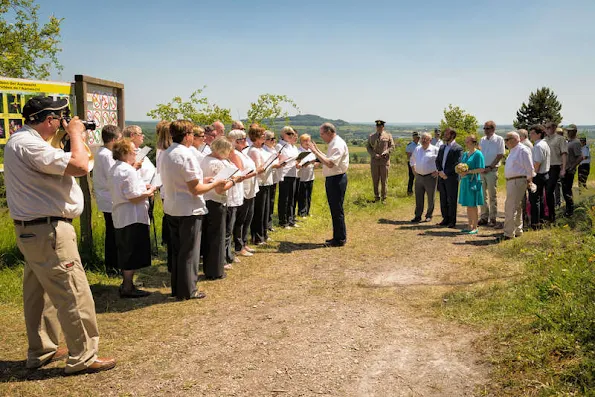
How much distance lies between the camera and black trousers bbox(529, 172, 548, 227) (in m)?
9.24

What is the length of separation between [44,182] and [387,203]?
10751mm

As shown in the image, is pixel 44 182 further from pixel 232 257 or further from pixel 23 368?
pixel 232 257

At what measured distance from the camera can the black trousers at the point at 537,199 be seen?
924 centimetres

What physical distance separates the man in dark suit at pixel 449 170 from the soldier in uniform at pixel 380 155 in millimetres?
3352

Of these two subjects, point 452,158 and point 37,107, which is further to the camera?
point 452,158

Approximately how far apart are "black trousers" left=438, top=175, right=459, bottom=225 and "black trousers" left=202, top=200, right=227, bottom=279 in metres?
5.44

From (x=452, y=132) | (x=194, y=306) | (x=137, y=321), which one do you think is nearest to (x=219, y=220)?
(x=194, y=306)

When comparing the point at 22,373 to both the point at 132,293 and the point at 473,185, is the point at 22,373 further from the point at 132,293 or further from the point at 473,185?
the point at 473,185

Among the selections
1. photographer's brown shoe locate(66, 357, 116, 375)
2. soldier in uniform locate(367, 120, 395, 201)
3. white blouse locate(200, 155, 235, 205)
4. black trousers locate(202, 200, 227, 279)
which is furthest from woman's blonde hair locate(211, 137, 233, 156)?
soldier in uniform locate(367, 120, 395, 201)

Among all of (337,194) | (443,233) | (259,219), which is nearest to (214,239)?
(259,219)

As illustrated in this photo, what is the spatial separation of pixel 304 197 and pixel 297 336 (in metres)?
7.02

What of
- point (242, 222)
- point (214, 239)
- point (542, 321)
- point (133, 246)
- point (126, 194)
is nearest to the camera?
point (542, 321)

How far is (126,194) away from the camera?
18.1ft

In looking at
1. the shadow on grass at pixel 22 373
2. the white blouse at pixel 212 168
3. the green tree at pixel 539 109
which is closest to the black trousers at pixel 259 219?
the white blouse at pixel 212 168
